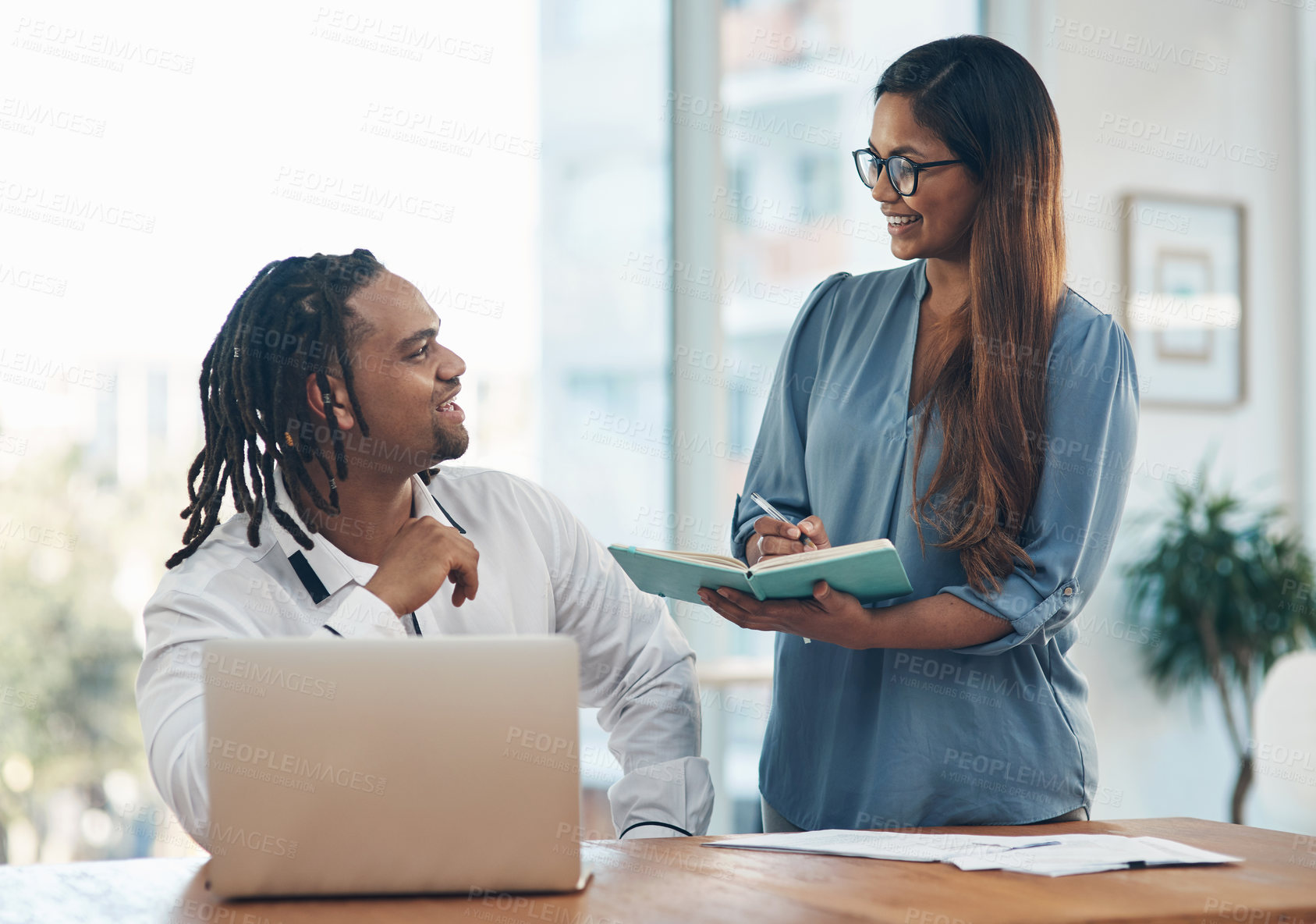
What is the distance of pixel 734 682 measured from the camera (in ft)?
11.9

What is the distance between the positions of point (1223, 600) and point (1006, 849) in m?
3.00

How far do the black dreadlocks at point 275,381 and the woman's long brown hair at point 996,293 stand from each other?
84 cm

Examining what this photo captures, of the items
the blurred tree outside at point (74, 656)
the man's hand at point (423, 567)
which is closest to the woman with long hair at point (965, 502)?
the man's hand at point (423, 567)

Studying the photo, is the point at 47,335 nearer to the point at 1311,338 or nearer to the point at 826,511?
the point at 826,511

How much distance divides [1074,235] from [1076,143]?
32 cm

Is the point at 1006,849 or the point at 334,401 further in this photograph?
the point at 334,401

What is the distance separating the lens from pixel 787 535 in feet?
5.52

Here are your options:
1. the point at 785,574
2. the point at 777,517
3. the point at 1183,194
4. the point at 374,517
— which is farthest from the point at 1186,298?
the point at 374,517

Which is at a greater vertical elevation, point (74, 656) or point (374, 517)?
point (374, 517)

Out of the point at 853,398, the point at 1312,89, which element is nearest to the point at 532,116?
the point at 853,398

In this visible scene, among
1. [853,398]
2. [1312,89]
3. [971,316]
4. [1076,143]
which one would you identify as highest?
[1312,89]

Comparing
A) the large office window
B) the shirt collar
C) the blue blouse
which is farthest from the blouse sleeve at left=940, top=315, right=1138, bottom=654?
the large office window

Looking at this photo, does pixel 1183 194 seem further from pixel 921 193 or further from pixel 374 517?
pixel 374 517

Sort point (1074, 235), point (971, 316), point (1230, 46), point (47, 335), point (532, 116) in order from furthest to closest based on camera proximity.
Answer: point (1230, 46)
point (1074, 235)
point (532, 116)
point (47, 335)
point (971, 316)
